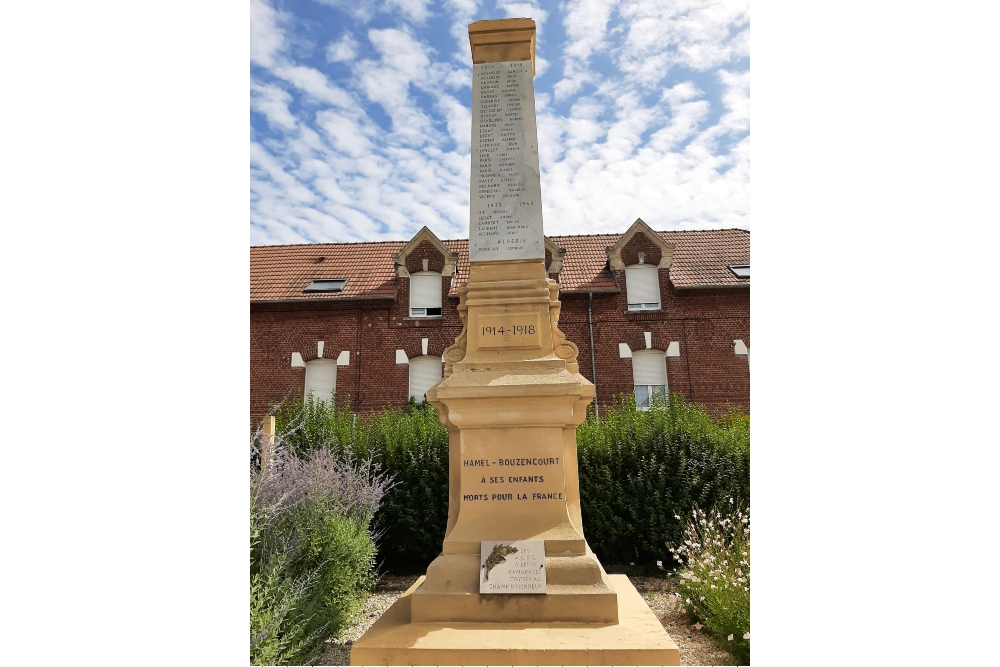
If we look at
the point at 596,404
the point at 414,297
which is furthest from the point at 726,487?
the point at 414,297

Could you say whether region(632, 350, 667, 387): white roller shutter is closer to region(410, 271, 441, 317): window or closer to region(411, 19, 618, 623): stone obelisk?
region(410, 271, 441, 317): window

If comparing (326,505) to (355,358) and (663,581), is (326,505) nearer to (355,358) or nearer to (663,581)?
(663,581)

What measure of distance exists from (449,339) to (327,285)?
4076 mm

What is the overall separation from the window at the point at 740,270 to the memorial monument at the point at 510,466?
12.6 m

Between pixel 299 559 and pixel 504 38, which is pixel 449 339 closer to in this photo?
pixel 299 559

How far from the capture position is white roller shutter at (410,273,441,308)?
Answer: 1630 centimetres

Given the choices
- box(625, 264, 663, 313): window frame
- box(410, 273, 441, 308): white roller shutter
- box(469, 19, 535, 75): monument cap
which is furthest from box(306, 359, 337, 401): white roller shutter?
box(469, 19, 535, 75): monument cap

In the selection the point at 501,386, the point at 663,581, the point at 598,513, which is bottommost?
the point at 663,581

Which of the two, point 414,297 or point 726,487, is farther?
point 414,297

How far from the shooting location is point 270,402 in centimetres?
1551

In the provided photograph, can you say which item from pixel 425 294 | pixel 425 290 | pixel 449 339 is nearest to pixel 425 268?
pixel 425 290

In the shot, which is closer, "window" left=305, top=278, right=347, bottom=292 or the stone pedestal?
the stone pedestal

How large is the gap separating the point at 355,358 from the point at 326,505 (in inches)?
390

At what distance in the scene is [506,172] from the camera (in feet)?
17.2
